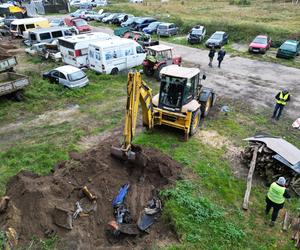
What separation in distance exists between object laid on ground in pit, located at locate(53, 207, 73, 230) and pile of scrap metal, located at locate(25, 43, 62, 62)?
17.4m

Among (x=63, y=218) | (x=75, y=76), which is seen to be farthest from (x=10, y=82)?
(x=63, y=218)

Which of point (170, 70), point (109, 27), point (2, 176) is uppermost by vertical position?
point (170, 70)

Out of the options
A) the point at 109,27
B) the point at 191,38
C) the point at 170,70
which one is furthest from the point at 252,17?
the point at 170,70

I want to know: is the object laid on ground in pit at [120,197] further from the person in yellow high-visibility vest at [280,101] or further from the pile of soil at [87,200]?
the person in yellow high-visibility vest at [280,101]

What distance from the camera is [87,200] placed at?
870cm

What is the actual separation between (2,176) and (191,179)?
21.4 feet

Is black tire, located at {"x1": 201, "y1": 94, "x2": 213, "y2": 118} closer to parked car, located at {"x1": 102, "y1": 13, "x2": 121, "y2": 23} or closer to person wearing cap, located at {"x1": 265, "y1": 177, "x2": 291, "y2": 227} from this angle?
person wearing cap, located at {"x1": 265, "y1": 177, "x2": 291, "y2": 227}

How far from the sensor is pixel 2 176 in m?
10.2

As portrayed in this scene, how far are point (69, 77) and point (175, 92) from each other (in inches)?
319

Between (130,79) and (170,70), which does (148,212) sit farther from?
(170,70)

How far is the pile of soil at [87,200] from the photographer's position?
7.61 metres

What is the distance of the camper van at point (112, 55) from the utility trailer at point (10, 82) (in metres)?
4.94

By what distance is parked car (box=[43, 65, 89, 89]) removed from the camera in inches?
691

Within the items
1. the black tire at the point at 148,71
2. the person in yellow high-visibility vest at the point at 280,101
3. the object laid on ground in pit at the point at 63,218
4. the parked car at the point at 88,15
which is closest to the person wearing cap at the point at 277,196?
the object laid on ground in pit at the point at 63,218
